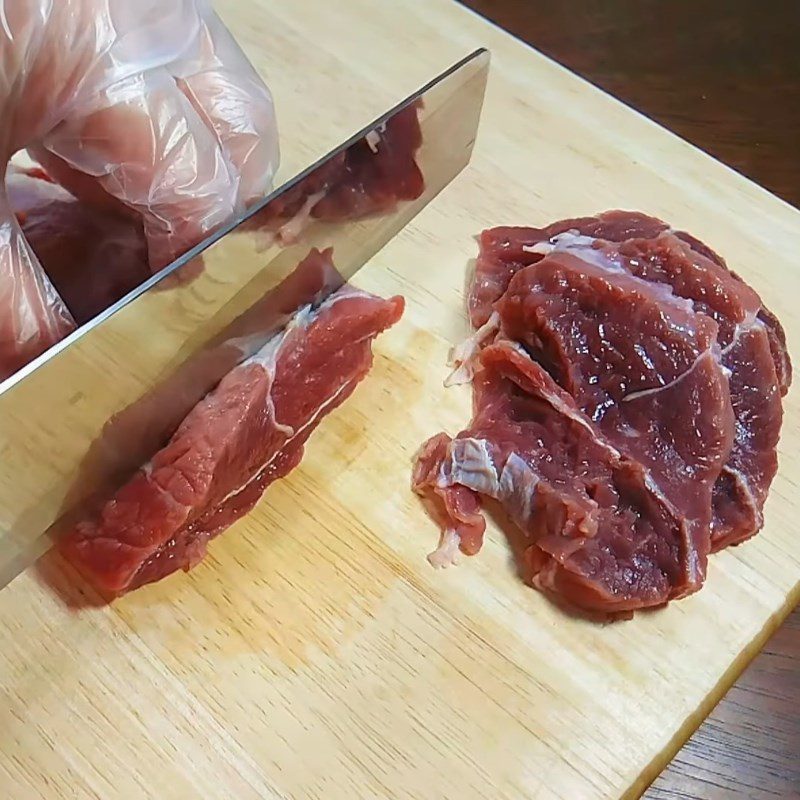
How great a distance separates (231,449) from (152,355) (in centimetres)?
18

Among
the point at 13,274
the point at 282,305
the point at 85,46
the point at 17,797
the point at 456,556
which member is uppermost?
the point at 85,46

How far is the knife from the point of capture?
130 cm

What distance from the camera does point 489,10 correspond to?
263 cm

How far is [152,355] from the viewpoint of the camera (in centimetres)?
142

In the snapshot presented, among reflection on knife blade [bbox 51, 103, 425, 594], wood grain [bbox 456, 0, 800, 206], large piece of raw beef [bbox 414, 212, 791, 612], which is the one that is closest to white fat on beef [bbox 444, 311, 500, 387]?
large piece of raw beef [bbox 414, 212, 791, 612]

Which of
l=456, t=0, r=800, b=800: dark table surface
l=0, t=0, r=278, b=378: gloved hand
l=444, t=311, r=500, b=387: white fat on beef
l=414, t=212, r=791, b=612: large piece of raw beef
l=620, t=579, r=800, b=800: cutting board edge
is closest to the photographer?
l=0, t=0, r=278, b=378: gloved hand

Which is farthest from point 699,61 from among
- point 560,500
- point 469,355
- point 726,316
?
point 560,500

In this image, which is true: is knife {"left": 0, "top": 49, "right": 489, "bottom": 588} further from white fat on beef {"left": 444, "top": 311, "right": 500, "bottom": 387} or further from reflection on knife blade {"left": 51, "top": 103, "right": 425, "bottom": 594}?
white fat on beef {"left": 444, "top": 311, "right": 500, "bottom": 387}

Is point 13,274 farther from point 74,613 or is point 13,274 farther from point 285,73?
point 285,73

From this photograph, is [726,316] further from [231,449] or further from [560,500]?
[231,449]

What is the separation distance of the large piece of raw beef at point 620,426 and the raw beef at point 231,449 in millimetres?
204

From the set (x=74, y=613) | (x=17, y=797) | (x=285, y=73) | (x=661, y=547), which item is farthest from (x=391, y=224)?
(x=17, y=797)

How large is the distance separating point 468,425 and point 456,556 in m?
0.25

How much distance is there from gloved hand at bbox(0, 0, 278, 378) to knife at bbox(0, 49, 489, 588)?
88 millimetres
